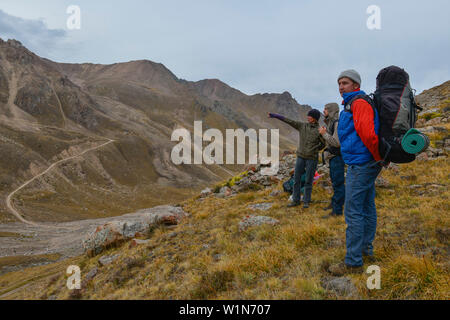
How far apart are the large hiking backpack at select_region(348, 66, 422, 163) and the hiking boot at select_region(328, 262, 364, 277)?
1703mm

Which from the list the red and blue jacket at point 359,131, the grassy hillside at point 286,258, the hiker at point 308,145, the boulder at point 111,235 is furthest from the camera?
the boulder at point 111,235

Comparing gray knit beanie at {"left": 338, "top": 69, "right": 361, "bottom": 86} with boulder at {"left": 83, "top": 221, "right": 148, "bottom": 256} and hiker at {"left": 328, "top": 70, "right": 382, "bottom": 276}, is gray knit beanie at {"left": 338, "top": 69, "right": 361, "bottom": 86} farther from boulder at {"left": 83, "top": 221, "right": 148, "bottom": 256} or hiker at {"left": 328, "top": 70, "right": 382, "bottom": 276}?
boulder at {"left": 83, "top": 221, "right": 148, "bottom": 256}

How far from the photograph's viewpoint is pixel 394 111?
344 centimetres

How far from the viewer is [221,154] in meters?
137

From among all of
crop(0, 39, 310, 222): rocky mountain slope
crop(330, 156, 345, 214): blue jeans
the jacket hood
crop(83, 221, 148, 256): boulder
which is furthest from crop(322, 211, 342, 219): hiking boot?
crop(0, 39, 310, 222): rocky mountain slope

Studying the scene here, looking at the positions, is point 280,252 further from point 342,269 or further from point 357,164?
point 357,164

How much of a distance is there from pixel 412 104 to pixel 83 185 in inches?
2985

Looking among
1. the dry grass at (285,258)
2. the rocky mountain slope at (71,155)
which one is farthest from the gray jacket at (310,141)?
the rocky mountain slope at (71,155)

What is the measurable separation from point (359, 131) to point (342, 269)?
83.5 inches

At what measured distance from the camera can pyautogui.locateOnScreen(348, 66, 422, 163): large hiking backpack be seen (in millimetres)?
3402

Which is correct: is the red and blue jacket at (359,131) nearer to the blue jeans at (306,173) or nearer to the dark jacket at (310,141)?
the dark jacket at (310,141)

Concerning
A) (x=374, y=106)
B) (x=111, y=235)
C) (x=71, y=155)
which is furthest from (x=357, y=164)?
(x=71, y=155)

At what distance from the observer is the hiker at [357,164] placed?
3604mm
